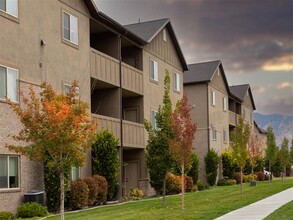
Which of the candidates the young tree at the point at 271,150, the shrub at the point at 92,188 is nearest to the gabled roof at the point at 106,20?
the shrub at the point at 92,188

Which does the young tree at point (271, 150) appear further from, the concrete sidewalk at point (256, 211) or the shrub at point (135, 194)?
the concrete sidewalk at point (256, 211)

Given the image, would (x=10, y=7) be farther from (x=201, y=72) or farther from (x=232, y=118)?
(x=232, y=118)

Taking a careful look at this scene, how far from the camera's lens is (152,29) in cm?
3756

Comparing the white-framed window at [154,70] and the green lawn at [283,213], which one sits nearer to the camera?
the green lawn at [283,213]

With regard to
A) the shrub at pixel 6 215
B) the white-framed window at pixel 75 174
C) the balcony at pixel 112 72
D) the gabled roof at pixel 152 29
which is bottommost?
the shrub at pixel 6 215

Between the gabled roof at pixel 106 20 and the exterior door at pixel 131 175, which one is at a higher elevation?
the gabled roof at pixel 106 20

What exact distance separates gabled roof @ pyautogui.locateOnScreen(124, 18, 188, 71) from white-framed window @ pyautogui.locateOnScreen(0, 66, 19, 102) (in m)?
14.4

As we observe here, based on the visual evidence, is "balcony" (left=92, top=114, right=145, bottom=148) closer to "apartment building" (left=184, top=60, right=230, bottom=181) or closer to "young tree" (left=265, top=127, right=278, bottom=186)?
"young tree" (left=265, top=127, right=278, bottom=186)

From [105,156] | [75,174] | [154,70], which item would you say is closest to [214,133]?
[154,70]

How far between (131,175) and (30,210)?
14540mm

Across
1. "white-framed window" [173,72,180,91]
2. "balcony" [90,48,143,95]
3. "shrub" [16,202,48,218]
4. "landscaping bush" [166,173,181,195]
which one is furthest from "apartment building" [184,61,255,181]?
"shrub" [16,202,48,218]

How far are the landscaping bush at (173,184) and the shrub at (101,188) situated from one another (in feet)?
25.8

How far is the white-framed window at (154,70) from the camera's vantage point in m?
36.6

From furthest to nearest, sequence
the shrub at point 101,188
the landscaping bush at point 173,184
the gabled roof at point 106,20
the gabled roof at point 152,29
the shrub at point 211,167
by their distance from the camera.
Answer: the shrub at point 211,167 → the gabled roof at point 152,29 → the landscaping bush at point 173,184 → the gabled roof at point 106,20 → the shrub at point 101,188
